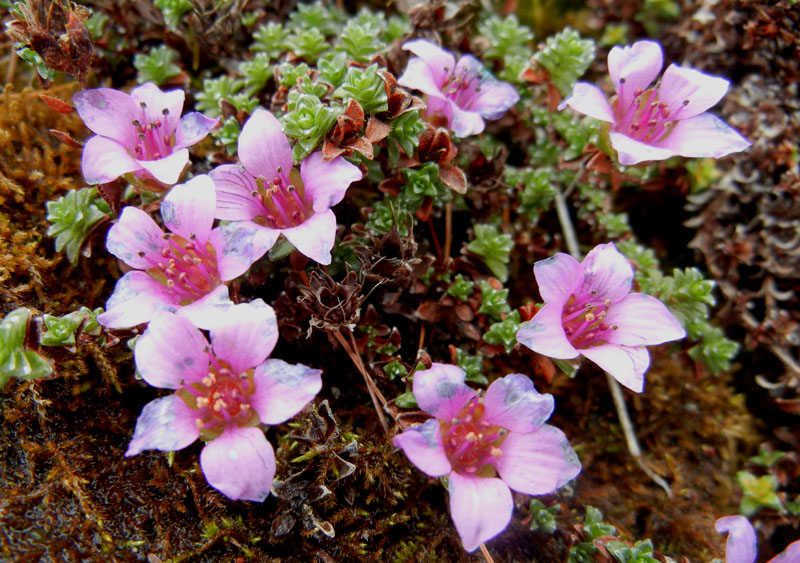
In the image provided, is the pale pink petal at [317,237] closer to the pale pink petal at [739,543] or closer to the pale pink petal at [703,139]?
the pale pink petal at [703,139]

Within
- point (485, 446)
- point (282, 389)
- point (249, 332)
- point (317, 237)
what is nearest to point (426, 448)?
point (485, 446)

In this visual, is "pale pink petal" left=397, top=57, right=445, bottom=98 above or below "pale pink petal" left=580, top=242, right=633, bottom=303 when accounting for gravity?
above

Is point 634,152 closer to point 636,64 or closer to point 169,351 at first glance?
point 636,64

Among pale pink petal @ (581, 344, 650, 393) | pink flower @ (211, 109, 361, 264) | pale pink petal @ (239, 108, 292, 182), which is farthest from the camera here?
pale pink petal @ (239, 108, 292, 182)

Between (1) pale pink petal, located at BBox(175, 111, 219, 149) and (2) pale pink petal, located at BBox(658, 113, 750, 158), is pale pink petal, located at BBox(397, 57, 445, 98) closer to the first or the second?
(1) pale pink petal, located at BBox(175, 111, 219, 149)

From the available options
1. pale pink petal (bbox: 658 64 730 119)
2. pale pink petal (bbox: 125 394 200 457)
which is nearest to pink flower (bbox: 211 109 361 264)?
pale pink petal (bbox: 125 394 200 457)

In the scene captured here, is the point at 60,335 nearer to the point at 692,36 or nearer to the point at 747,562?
the point at 747,562
